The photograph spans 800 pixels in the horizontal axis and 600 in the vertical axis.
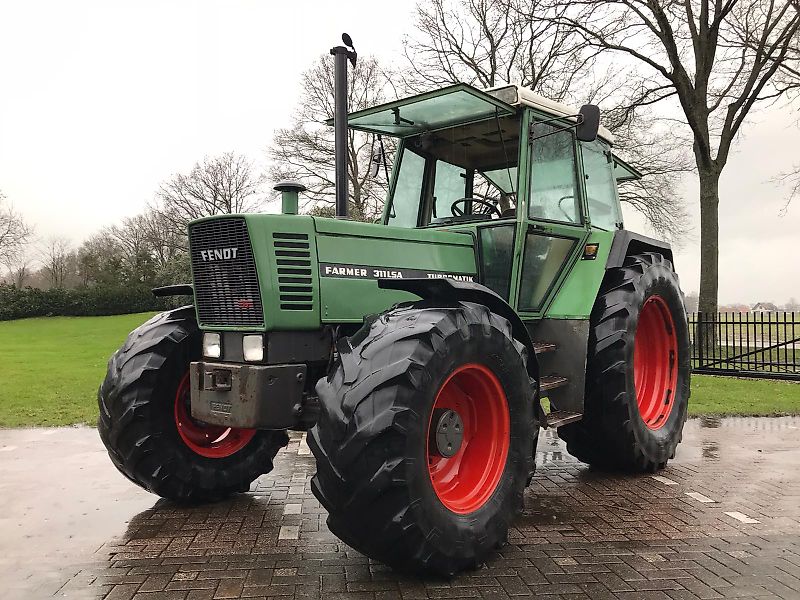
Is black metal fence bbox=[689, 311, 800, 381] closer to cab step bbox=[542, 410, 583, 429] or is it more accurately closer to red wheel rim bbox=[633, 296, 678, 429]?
red wheel rim bbox=[633, 296, 678, 429]

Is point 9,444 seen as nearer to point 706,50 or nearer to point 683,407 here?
point 683,407

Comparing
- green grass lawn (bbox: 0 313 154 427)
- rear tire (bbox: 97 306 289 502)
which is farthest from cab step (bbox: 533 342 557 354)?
green grass lawn (bbox: 0 313 154 427)

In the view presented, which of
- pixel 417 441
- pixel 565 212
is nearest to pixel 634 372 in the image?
pixel 565 212

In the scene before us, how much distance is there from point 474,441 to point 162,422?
6.87ft

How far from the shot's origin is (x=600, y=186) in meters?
6.01

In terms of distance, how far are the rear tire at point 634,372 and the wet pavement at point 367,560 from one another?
0.26m

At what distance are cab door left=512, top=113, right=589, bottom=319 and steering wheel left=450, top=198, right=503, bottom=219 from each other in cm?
33

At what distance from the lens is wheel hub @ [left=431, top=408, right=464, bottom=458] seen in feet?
11.9

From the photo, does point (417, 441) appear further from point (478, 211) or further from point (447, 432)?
point (478, 211)

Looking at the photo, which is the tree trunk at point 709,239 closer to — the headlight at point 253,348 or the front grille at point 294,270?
the front grille at point 294,270

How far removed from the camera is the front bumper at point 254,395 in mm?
3719

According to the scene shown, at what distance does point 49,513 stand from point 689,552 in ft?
13.5

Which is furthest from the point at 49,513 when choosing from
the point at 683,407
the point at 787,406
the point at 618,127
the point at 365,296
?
the point at 618,127

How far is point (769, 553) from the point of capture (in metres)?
3.75
